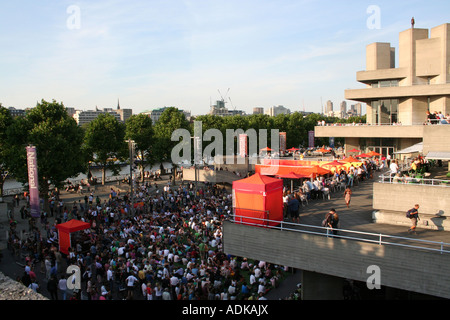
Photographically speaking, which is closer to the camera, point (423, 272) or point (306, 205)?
point (423, 272)

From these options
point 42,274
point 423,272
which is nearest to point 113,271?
point 42,274

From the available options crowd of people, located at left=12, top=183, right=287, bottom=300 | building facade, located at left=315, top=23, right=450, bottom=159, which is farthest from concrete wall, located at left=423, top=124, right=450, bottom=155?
building facade, located at left=315, top=23, right=450, bottom=159

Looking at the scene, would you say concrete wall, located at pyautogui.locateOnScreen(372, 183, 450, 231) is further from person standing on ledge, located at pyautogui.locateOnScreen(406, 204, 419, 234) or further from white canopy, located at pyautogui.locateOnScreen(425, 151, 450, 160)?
white canopy, located at pyautogui.locateOnScreen(425, 151, 450, 160)

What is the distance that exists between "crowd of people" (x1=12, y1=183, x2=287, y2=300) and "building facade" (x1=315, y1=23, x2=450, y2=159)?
83.3ft

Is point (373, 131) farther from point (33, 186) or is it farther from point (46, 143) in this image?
point (33, 186)

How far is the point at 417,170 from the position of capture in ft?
60.2

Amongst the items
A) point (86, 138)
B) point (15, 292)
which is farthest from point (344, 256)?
point (86, 138)

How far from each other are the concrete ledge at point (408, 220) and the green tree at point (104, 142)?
129 ft

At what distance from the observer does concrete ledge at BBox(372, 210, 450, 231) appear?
13578mm

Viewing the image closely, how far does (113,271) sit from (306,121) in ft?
253

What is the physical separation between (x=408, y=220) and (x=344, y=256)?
13.7 ft

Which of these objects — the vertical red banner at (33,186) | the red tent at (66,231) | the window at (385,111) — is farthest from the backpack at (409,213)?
the window at (385,111)

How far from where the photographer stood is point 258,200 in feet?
46.1
